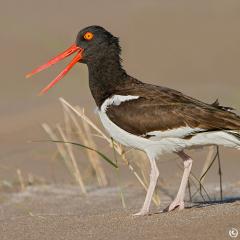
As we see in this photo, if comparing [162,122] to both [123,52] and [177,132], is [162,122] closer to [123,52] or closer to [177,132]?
[177,132]

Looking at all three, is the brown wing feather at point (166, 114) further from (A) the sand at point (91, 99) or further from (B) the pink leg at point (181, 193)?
(A) the sand at point (91, 99)

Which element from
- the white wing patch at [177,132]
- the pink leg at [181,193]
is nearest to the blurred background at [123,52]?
the pink leg at [181,193]

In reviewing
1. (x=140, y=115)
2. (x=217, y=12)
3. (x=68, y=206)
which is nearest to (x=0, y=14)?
(x=217, y=12)

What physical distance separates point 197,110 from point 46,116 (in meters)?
8.24

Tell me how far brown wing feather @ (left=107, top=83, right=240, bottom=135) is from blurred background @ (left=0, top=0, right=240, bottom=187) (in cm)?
490

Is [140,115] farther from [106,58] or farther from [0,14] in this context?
[0,14]

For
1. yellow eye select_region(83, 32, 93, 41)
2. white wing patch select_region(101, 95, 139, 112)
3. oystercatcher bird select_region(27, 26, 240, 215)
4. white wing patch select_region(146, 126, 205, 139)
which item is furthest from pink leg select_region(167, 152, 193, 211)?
yellow eye select_region(83, 32, 93, 41)

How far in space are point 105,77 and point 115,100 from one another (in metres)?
0.52

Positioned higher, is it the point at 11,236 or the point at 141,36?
the point at 141,36

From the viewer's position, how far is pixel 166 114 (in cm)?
739

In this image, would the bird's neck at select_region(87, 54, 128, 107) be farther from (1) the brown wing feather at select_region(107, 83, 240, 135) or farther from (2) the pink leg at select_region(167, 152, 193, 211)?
(2) the pink leg at select_region(167, 152, 193, 211)

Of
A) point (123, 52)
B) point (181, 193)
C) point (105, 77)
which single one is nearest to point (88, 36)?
point (105, 77)

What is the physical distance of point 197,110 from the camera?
7367 mm

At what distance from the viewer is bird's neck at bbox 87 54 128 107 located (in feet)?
25.8
